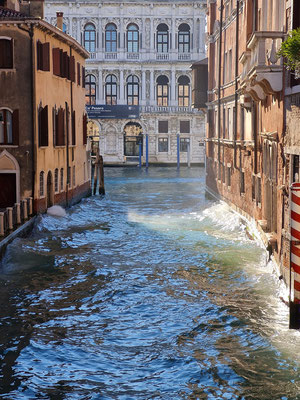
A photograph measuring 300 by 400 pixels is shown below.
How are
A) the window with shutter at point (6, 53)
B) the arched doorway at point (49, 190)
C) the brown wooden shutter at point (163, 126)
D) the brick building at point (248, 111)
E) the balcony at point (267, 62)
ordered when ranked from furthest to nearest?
the brown wooden shutter at point (163, 126) → the arched doorway at point (49, 190) → the window with shutter at point (6, 53) → the brick building at point (248, 111) → the balcony at point (267, 62)

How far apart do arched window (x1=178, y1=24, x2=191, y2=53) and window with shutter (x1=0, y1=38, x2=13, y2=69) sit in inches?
1384

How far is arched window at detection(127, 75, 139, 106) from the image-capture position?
5516cm

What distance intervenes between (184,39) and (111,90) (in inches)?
282

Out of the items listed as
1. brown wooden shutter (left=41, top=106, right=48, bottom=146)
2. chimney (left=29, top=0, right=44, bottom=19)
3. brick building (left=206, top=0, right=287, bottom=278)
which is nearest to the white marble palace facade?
brick building (left=206, top=0, right=287, bottom=278)

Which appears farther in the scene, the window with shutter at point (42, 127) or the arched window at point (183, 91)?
the arched window at point (183, 91)

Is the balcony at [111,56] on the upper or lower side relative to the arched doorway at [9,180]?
upper

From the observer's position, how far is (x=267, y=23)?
15492 millimetres

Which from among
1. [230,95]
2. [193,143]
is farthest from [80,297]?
[193,143]

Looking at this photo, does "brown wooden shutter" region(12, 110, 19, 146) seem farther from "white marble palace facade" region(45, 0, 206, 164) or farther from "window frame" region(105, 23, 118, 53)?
"window frame" region(105, 23, 118, 53)

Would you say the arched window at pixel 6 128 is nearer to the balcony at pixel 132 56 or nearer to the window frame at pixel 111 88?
the window frame at pixel 111 88

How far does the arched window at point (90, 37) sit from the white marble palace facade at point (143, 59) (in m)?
0.08

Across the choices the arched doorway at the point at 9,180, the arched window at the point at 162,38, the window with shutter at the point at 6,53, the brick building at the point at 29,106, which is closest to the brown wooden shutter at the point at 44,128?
the brick building at the point at 29,106

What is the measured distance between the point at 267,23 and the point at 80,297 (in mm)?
7473

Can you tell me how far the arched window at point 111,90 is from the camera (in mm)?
55000
